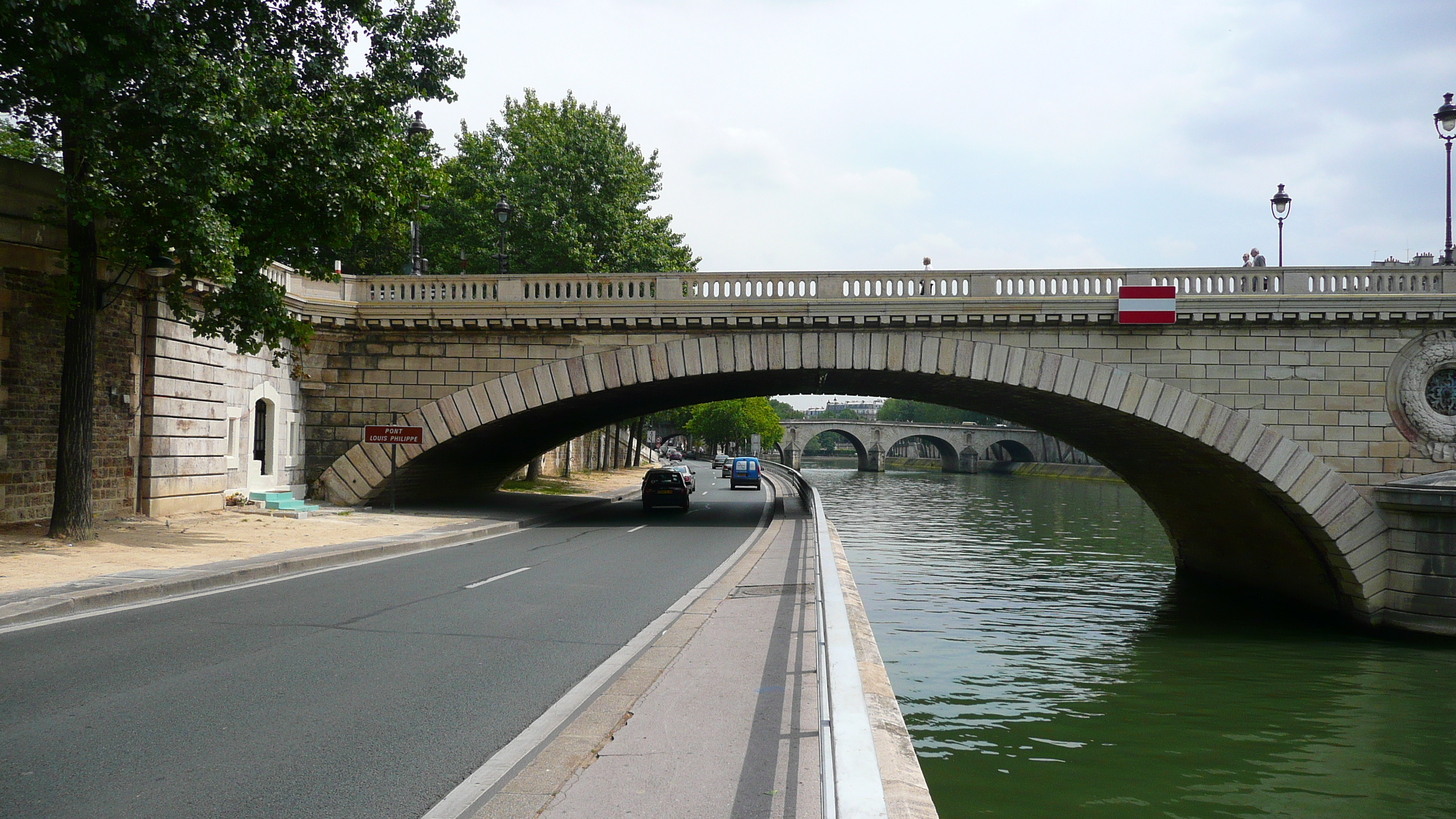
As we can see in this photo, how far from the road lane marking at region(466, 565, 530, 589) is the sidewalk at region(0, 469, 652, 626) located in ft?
9.11

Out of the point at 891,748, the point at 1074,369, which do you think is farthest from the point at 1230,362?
the point at 891,748

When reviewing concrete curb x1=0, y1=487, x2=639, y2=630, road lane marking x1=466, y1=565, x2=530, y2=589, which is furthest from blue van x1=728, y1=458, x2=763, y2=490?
road lane marking x1=466, y1=565, x2=530, y2=589

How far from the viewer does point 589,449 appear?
66.2m

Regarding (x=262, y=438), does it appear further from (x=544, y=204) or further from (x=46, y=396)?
(x=544, y=204)

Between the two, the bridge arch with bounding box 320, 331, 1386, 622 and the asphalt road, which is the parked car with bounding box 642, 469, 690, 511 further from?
the asphalt road

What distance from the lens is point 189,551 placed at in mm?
14727

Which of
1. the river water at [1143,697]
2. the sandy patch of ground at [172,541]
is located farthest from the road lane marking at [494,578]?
the river water at [1143,697]

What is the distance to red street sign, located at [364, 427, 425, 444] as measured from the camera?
78.7 ft

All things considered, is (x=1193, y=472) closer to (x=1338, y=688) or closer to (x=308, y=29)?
(x=1338, y=688)

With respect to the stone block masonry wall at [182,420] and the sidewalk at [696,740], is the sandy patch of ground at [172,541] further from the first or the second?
the sidewalk at [696,740]

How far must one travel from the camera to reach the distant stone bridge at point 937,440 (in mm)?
102812

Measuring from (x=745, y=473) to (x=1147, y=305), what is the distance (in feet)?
112

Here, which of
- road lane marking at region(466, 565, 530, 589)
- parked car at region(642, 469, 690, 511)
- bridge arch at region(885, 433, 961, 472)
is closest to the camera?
road lane marking at region(466, 565, 530, 589)

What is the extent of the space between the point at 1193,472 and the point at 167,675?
24323 millimetres
